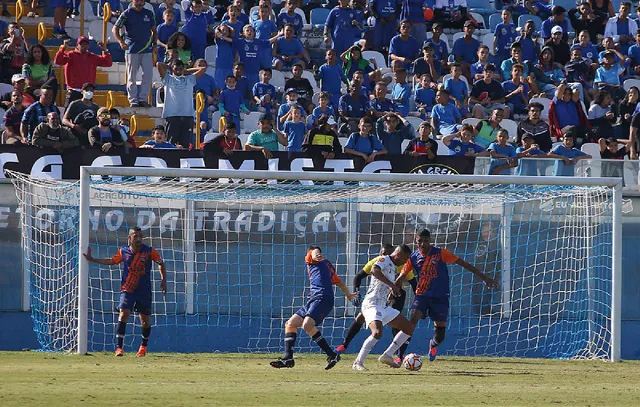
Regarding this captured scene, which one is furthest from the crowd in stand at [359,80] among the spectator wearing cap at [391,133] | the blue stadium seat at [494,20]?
the blue stadium seat at [494,20]

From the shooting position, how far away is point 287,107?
Answer: 18.1 meters

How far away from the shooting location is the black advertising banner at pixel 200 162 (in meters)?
15.1

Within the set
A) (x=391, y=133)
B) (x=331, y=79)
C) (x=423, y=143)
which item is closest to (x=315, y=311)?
(x=423, y=143)

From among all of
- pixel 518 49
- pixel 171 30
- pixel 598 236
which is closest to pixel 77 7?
pixel 171 30

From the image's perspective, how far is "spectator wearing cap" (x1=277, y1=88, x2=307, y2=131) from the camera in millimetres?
17859

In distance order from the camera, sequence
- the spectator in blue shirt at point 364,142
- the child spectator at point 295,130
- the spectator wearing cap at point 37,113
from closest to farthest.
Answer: the spectator wearing cap at point 37,113
the spectator in blue shirt at point 364,142
the child spectator at point 295,130

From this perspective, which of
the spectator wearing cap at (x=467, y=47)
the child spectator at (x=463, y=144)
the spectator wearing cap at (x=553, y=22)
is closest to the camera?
the child spectator at (x=463, y=144)

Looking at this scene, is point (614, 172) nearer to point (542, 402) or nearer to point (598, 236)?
point (598, 236)

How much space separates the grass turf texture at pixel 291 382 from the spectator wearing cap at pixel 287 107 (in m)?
4.67

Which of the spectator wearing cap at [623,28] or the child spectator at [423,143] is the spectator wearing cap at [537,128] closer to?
the child spectator at [423,143]

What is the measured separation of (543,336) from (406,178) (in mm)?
3308

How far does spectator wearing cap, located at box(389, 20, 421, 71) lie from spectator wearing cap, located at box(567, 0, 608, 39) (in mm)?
4007

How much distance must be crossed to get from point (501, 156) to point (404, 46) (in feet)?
17.4

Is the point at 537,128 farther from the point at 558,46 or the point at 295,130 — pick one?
the point at 558,46
